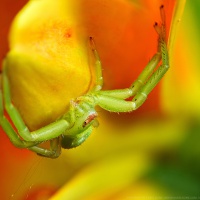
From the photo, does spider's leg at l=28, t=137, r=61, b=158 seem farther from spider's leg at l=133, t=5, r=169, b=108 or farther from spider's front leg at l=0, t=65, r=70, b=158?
spider's leg at l=133, t=5, r=169, b=108

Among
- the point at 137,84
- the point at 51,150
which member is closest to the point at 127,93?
the point at 137,84

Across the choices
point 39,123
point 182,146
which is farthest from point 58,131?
point 182,146

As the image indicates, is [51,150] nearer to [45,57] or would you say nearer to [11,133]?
[11,133]

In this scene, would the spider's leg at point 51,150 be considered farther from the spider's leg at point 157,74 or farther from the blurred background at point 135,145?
the spider's leg at point 157,74

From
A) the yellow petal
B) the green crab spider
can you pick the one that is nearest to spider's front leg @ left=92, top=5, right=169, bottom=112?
the green crab spider

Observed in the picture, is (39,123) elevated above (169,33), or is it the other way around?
(169,33)

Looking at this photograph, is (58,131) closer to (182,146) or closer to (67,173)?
(67,173)

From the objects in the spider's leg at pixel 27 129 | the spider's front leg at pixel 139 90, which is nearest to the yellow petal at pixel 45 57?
the spider's leg at pixel 27 129
